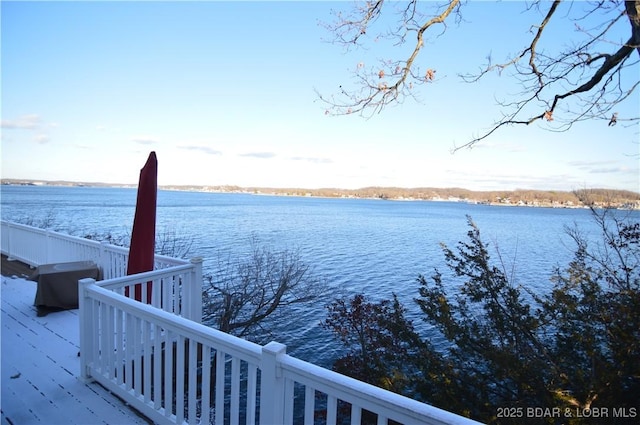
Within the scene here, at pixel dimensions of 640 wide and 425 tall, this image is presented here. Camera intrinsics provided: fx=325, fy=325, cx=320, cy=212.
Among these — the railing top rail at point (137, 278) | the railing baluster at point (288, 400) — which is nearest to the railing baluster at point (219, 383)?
the railing baluster at point (288, 400)

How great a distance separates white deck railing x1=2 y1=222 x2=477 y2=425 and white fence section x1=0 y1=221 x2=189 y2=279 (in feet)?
3.40

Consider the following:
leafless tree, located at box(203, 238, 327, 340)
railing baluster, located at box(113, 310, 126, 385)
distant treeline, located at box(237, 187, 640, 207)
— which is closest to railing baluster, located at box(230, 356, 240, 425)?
railing baluster, located at box(113, 310, 126, 385)

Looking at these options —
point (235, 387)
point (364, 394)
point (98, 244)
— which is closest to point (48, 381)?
point (235, 387)

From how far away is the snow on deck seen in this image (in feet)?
7.91

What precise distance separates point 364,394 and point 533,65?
4.41 metres

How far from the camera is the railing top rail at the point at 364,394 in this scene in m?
1.11

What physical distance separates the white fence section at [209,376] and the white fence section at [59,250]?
1.32 meters

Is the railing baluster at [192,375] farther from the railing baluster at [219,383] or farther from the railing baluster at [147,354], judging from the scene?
the railing baluster at [147,354]

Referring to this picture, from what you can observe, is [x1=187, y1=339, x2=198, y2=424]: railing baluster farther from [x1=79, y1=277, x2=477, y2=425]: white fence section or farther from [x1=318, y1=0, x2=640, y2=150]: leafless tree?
[x1=318, y1=0, x2=640, y2=150]: leafless tree

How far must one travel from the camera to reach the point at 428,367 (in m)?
5.02

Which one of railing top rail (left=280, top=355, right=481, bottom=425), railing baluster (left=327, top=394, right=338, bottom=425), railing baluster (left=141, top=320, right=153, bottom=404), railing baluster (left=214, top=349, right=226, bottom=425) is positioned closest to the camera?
railing top rail (left=280, top=355, right=481, bottom=425)

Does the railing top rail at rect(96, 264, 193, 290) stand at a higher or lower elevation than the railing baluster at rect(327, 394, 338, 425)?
higher

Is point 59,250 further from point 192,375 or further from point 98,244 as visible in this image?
point 192,375

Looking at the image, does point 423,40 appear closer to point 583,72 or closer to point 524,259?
point 583,72
